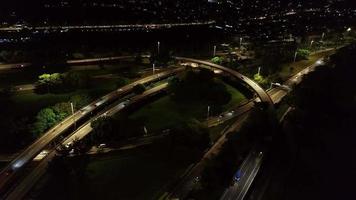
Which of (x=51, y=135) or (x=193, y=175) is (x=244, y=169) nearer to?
(x=193, y=175)

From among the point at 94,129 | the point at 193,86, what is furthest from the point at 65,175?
the point at 193,86

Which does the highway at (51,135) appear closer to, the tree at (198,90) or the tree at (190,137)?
the tree at (198,90)

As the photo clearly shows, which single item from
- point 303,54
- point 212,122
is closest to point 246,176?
point 212,122

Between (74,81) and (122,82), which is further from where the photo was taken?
(122,82)

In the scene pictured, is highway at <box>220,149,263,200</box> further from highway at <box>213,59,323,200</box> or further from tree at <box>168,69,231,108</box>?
tree at <box>168,69,231,108</box>

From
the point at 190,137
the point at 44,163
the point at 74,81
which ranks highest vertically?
the point at 74,81

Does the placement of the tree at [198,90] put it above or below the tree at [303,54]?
below

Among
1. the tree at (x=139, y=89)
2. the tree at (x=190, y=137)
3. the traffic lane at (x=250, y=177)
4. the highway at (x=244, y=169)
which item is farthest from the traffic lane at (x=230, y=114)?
the tree at (x=139, y=89)

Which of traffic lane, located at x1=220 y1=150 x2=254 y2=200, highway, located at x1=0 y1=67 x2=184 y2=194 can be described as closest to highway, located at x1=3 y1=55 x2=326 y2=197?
highway, located at x1=0 y1=67 x2=184 y2=194
